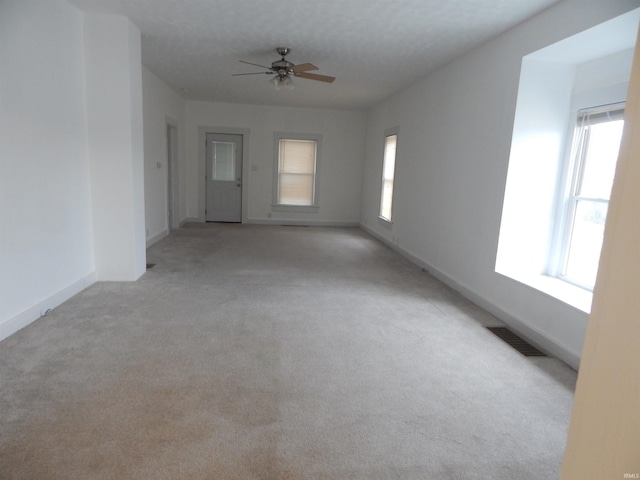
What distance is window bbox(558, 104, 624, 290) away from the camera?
321cm

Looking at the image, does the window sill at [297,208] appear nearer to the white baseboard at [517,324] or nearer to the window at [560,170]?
the white baseboard at [517,324]

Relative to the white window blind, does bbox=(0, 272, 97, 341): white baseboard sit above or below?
below

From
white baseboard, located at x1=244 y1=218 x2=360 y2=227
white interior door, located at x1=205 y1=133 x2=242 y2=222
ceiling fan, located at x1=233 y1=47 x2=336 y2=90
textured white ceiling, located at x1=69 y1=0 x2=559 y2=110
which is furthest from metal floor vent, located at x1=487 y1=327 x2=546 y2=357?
white interior door, located at x1=205 y1=133 x2=242 y2=222

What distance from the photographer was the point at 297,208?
941 centimetres

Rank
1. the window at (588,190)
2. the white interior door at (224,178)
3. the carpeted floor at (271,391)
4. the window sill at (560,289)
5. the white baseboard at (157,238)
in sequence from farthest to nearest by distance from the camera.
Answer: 1. the white interior door at (224,178)
2. the white baseboard at (157,238)
3. the window at (588,190)
4. the window sill at (560,289)
5. the carpeted floor at (271,391)

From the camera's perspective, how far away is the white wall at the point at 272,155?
8.83 m

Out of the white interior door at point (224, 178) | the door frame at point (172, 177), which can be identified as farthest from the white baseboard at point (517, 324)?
the white interior door at point (224, 178)

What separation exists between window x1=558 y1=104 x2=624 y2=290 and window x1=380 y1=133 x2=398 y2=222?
12.6 feet

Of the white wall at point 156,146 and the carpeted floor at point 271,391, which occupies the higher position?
the white wall at point 156,146

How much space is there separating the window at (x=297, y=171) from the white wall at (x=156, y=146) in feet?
7.47

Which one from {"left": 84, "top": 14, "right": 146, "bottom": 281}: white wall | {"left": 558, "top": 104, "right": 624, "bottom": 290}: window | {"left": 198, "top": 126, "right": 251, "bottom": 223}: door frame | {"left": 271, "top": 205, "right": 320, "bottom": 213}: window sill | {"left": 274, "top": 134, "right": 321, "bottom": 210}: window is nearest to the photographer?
{"left": 558, "top": 104, "right": 624, "bottom": 290}: window

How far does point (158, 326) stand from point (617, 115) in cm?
394

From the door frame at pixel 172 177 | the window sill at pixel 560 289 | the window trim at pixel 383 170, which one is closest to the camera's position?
the window sill at pixel 560 289

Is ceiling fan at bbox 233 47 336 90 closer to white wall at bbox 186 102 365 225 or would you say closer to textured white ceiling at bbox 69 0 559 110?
textured white ceiling at bbox 69 0 559 110
